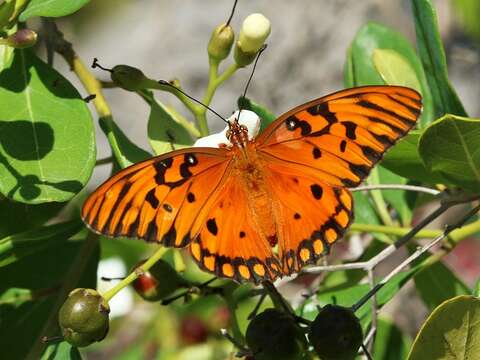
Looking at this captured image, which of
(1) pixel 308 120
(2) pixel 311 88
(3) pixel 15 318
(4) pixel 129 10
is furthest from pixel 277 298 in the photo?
(4) pixel 129 10

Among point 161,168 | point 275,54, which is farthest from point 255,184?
point 275,54

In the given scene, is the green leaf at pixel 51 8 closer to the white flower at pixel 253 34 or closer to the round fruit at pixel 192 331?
the white flower at pixel 253 34

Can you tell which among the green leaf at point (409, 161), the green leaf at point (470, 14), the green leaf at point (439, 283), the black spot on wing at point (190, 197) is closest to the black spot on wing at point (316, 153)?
the green leaf at point (409, 161)

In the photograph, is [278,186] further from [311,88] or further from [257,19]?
[311,88]

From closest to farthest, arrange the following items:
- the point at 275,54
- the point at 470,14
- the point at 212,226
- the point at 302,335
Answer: the point at 302,335, the point at 212,226, the point at 470,14, the point at 275,54

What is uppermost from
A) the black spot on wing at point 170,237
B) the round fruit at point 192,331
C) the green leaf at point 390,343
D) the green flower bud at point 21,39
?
the green flower bud at point 21,39

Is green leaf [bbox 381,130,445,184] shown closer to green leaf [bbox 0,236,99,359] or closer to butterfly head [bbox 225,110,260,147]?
butterfly head [bbox 225,110,260,147]

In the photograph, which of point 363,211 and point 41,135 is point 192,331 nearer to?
point 363,211
